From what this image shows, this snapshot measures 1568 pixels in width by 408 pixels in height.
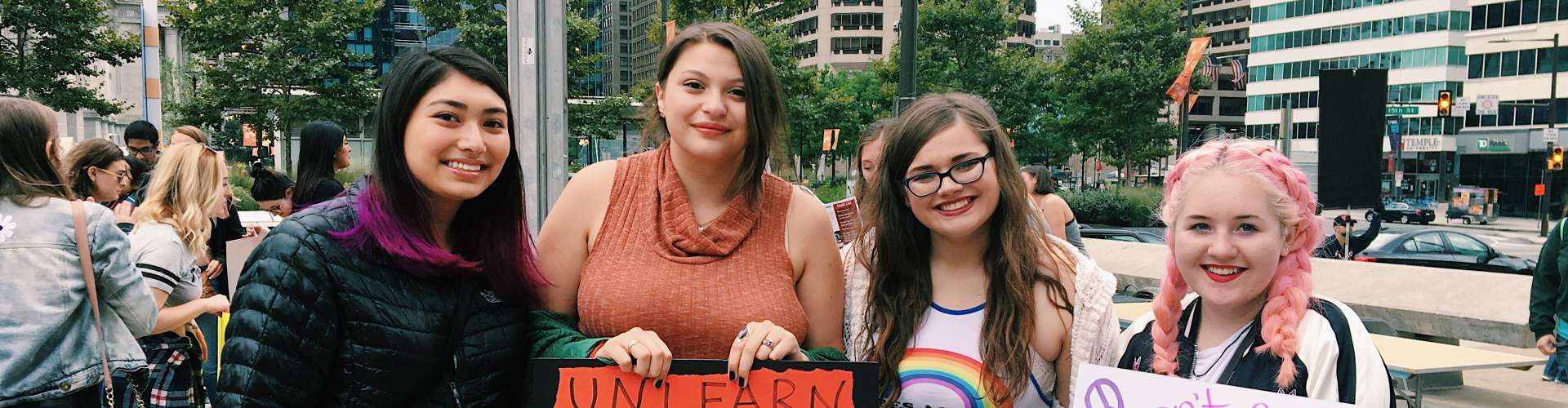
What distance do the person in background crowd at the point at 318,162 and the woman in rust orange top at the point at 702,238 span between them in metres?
2.86

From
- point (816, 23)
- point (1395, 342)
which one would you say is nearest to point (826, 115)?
point (1395, 342)

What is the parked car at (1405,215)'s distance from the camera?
37438 millimetres

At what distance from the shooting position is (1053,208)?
6.61m

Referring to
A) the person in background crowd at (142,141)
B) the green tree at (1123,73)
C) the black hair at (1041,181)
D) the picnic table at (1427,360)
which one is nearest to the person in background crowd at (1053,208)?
the black hair at (1041,181)

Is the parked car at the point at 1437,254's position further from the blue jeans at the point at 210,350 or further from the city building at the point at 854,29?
the city building at the point at 854,29

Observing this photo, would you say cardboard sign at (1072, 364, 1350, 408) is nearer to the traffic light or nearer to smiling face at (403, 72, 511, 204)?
smiling face at (403, 72, 511, 204)

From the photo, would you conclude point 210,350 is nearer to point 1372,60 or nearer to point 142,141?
point 142,141

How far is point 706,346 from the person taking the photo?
212 cm

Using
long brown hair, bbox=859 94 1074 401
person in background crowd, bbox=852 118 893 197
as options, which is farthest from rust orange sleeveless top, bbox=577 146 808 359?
person in background crowd, bbox=852 118 893 197

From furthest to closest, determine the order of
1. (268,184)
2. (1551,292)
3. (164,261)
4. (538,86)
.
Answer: (1551,292), (268,184), (164,261), (538,86)

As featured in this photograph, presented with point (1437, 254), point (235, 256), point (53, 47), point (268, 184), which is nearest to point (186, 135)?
point (268, 184)

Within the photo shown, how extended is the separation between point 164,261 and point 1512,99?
56197 millimetres

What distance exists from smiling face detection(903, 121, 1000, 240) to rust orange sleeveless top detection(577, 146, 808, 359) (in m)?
0.36

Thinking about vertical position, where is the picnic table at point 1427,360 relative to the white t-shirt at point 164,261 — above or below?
below
